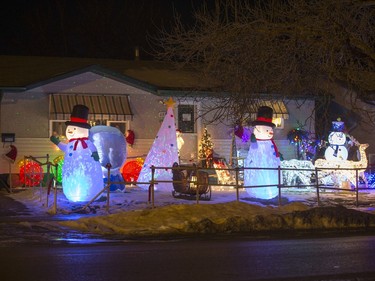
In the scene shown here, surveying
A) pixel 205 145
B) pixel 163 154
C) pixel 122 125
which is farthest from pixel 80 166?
pixel 205 145

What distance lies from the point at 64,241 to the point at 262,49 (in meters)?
5.45

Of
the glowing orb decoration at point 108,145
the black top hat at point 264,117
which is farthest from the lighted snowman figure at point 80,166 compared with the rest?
the black top hat at point 264,117

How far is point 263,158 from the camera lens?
17625mm

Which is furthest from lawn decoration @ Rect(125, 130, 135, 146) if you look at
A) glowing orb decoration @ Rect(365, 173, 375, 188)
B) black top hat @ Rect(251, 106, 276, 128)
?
glowing orb decoration @ Rect(365, 173, 375, 188)

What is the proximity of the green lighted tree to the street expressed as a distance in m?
10.4

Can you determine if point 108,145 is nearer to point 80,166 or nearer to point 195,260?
point 80,166

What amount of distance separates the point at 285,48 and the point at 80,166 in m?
6.84

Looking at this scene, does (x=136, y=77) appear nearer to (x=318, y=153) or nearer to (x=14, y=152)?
(x=14, y=152)

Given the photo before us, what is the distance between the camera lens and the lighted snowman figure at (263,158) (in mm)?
17516

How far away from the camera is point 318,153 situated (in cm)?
2480

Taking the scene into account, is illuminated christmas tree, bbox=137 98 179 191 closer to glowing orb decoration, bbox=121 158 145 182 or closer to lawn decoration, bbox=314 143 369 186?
glowing orb decoration, bbox=121 158 145 182

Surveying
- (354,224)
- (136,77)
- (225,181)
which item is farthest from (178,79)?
(354,224)

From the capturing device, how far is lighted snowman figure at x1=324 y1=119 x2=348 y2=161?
21.8 meters

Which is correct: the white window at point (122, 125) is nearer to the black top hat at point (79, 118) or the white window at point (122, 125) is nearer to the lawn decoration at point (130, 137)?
the lawn decoration at point (130, 137)
